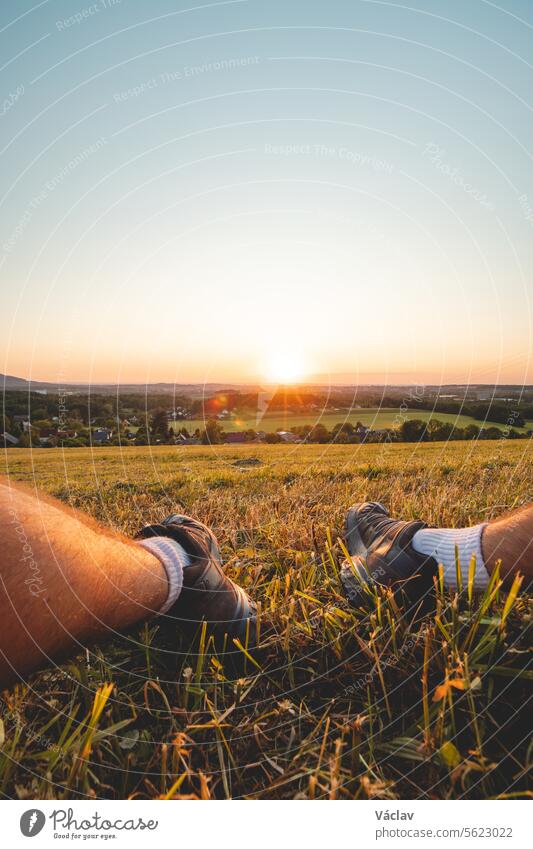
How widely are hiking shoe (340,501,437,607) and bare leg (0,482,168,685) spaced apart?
3.38 feet

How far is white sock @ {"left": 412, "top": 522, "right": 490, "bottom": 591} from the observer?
2.23 meters

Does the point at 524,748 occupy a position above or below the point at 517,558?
below

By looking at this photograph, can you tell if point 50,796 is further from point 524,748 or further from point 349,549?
point 349,549

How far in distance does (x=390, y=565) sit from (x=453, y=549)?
0.32 meters

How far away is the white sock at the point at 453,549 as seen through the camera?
2232 millimetres

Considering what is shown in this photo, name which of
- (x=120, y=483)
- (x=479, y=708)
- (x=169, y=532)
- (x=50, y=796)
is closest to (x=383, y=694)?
(x=479, y=708)

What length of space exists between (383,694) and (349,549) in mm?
1236

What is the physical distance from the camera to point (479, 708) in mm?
1601

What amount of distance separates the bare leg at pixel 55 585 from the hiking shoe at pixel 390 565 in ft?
3.38
